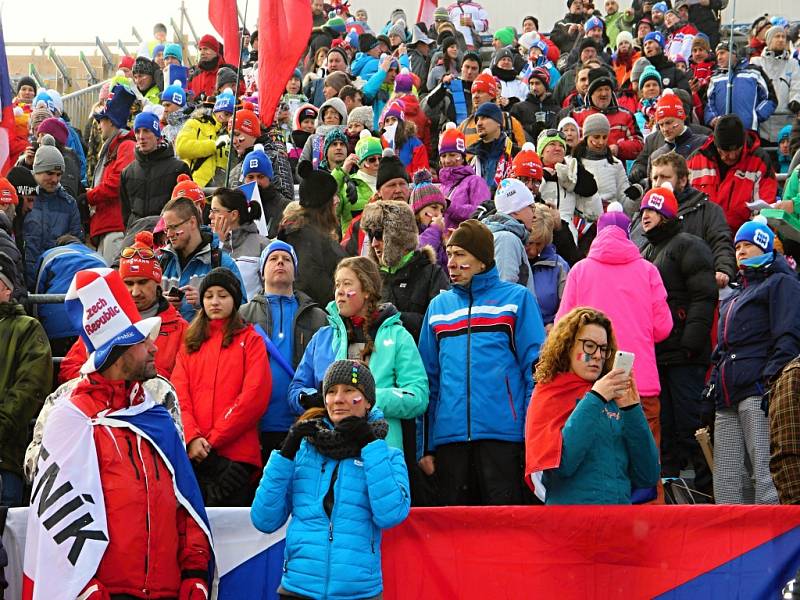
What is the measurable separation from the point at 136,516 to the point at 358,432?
1.10 metres

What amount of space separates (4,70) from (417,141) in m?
5.19

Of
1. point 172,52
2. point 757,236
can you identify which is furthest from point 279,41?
point 172,52

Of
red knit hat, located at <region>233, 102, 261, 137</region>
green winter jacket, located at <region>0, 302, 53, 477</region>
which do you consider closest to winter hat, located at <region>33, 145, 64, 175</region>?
red knit hat, located at <region>233, 102, 261, 137</region>

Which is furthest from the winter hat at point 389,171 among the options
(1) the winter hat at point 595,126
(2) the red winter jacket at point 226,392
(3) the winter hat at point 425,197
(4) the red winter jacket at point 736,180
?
(4) the red winter jacket at point 736,180

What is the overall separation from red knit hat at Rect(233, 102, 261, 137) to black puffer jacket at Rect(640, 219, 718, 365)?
Answer: 464cm

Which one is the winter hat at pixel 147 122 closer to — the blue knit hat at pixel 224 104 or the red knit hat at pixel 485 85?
the blue knit hat at pixel 224 104

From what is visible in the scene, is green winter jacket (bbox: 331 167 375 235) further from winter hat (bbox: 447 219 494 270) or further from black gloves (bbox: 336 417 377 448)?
black gloves (bbox: 336 417 377 448)

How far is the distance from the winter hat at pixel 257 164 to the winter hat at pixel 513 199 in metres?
2.75

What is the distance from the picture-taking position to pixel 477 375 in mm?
8078

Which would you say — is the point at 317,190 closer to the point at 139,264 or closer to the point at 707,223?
the point at 139,264

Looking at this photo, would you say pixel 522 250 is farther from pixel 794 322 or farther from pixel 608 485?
pixel 608 485

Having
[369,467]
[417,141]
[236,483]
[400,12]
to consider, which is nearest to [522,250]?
[236,483]

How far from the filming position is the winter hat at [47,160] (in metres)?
12.7

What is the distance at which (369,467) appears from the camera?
6531 millimetres
